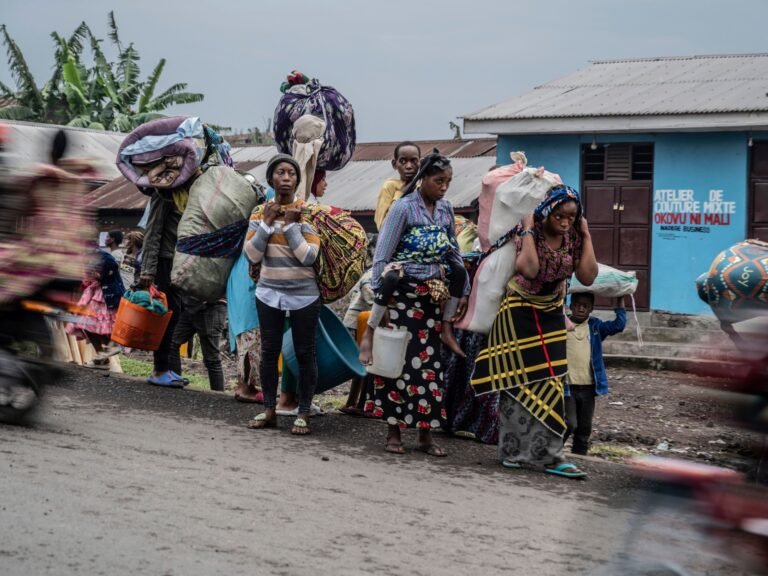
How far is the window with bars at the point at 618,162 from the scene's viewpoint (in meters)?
18.3

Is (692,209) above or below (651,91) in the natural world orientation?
below

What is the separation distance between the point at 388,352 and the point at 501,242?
3.30 ft

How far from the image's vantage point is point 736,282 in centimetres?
599

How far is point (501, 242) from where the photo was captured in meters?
7.25

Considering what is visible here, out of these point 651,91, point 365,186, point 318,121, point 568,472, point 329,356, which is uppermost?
point 651,91

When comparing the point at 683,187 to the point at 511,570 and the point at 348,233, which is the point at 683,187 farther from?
the point at 511,570

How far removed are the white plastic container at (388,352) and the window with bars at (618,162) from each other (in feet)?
39.2

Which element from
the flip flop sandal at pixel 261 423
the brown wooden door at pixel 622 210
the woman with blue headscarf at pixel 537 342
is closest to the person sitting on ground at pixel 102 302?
the flip flop sandal at pixel 261 423

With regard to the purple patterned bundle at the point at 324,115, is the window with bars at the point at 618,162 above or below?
above

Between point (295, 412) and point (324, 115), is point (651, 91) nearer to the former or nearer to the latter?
point (324, 115)

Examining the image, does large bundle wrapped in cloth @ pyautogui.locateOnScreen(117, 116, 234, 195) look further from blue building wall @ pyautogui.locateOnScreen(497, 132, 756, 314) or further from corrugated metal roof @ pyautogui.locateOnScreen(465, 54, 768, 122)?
blue building wall @ pyautogui.locateOnScreen(497, 132, 756, 314)

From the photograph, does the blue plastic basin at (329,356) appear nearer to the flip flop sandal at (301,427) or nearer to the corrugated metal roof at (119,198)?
the flip flop sandal at (301,427)

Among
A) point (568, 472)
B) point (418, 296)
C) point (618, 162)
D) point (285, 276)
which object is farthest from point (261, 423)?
point (618, 162)

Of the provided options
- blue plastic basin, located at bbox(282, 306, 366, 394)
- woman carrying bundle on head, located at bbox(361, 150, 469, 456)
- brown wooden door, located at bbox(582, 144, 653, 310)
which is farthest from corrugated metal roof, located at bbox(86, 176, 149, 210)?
woman carrying bundle on head, located at bbox(361, 150, 469, 456)
